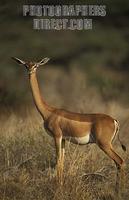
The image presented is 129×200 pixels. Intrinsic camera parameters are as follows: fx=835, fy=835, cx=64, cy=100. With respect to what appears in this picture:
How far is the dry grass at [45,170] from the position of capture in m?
8.61

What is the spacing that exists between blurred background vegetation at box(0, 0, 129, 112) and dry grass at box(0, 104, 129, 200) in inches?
217

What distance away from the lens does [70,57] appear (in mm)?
28375

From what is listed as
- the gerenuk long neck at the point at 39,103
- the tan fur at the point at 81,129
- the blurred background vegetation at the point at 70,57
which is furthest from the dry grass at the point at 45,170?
the blurred background vegetation at the point at 70,57

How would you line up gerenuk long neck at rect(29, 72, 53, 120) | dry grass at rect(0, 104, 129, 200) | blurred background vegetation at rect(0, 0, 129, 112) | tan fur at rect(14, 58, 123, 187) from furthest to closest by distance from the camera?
blurred background vegetation at rect(0, 0, 129, 112) → gerenuk long neck at rect(29, 72, 53, 120) → tan fur at rect(14, 58, 123, 187) → dry grass at rect(0, 104, 129, 200)

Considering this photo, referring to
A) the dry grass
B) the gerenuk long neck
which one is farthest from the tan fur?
the dry grass

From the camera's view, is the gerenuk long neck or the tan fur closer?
the tan fur

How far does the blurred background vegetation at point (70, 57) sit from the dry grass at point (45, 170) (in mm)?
5510

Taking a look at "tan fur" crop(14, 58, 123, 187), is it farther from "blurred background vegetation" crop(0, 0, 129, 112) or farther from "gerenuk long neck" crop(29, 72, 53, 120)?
"blurred background vegetation" crop(0, 0, 129, 112)

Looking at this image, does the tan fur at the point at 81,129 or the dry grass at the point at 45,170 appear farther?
the tan fur at the point at 81,129

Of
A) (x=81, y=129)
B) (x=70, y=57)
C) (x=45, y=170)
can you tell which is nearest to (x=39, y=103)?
(x=81, y=129)

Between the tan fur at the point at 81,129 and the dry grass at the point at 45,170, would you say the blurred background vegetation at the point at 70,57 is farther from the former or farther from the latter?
the tan fur at the point at 81,129

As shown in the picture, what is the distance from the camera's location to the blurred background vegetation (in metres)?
18.5

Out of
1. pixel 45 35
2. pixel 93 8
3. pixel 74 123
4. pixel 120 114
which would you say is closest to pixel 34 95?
pixel 74 123

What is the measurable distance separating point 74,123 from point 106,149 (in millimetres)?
481
